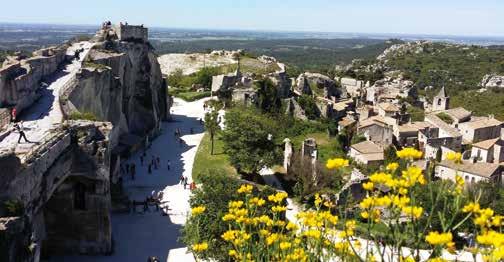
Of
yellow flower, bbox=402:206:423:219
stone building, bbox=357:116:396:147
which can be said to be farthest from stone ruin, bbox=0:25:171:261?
stone building, bbox=357:116:396:147

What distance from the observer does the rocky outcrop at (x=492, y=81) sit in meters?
109

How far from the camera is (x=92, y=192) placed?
2136 centimetres

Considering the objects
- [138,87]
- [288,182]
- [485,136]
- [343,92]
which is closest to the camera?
[288,182]

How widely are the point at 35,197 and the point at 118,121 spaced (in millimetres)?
19498

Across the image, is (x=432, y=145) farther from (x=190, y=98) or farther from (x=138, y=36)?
(x=138, y=36)

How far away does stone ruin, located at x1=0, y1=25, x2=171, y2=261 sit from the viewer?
15.7 m

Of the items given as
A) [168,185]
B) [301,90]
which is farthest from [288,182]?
[301,90]

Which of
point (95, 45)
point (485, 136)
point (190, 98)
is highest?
point (95, 45)

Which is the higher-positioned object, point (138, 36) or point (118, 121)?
point (138, 36)

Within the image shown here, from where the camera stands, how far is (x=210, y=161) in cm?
3481

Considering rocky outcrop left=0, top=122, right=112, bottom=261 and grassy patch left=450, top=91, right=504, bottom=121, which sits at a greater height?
rocky outcrop left=0, top=122, right=112, bottom=261

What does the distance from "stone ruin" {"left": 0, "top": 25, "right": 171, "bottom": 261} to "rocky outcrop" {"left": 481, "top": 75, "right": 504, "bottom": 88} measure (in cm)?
9375

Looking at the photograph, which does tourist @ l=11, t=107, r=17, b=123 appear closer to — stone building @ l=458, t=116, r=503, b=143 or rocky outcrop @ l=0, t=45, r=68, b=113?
rocky outcrop @ l=0, t=45, r=68, b=113

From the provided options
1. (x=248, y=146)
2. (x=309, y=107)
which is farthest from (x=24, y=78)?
(x=309, y=107)
